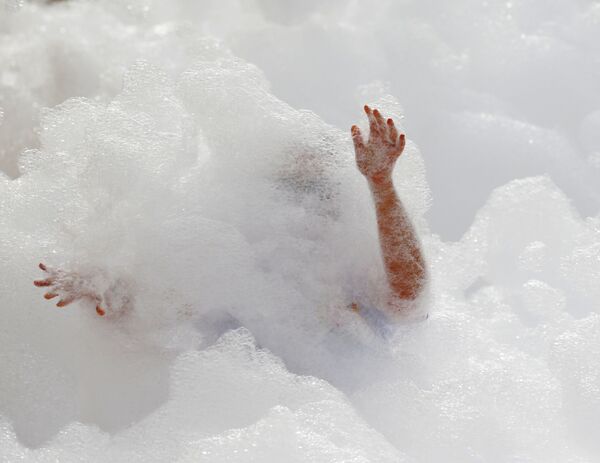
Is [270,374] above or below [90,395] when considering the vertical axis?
above

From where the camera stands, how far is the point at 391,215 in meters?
1.19

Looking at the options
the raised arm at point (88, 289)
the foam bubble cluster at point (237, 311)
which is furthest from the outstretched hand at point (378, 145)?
the raised arm at point (88, 289)

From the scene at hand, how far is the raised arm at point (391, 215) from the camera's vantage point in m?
1.13

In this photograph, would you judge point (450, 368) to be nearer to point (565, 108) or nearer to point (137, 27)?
point (565, 108)

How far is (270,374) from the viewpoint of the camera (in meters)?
1.21

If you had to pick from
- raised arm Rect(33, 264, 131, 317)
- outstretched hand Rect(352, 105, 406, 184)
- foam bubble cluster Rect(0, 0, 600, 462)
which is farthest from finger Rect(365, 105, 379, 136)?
raised arm Rect(33, 264, 131, 317)

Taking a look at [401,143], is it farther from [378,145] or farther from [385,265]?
[385,265]

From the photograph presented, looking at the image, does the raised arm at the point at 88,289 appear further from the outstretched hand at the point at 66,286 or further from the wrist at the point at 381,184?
the wrist at the point at 381,184

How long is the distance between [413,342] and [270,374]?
12.0 inches

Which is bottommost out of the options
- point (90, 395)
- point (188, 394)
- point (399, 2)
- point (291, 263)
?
point (90, 395)

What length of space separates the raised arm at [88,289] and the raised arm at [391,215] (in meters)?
0.43

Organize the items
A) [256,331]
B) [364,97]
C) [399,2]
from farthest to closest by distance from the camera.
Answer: [399,2]
[364,97]
[256,331]

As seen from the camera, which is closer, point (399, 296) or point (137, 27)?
point (399, 296)

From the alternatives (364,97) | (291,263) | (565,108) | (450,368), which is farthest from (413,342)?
(565,108)
